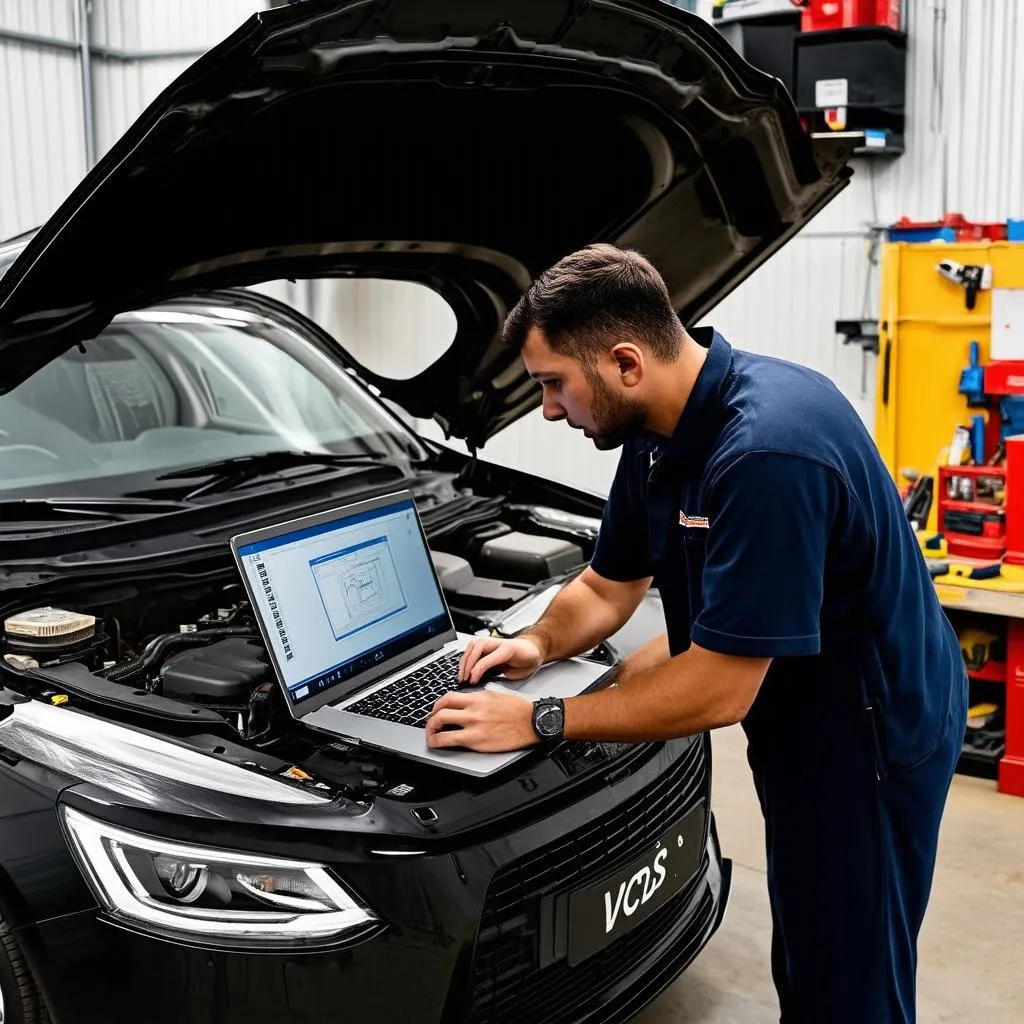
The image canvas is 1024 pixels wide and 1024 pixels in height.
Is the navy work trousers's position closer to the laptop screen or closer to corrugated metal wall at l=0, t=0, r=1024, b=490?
the laptop screen

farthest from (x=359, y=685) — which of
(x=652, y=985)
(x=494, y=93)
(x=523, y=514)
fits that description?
(x=523, y=514)

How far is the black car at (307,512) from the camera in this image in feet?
5.52

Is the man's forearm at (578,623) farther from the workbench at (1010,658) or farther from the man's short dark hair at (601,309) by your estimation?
the workbench at (1010,658)

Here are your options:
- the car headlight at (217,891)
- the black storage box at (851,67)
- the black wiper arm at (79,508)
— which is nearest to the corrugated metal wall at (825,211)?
the black storage box at (851,67)

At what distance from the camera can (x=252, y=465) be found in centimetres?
283

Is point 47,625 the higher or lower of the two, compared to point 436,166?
lower

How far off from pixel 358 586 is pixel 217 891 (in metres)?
0.66

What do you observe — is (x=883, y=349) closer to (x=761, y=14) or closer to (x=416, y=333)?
(x=761, y=14)

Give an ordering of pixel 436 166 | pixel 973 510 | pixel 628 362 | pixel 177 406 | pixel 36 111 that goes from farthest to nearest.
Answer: pixel 36 111 < pixel 973 510 < pixel 177 406 < pixel 436 166 < pixel 628 362

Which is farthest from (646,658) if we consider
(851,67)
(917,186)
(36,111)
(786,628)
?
(36,111)

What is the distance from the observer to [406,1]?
175cm

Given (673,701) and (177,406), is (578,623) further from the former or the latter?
(177,406)

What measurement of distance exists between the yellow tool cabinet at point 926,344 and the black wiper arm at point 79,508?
9.00 feet

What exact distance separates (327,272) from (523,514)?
3.16 ft
